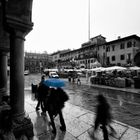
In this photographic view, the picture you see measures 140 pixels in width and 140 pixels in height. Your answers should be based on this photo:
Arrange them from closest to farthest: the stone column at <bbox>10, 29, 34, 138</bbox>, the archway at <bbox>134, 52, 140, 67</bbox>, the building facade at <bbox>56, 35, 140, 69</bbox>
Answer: the stone column at <bbox>10, 29, 34, 138</bbox>, the archway at <bbox>134, 52, 140, 67</bbox>, the building facade at <bbox>56, 35, 140, 69</bbox>

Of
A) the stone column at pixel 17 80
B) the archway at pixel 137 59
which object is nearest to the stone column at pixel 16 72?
the stone column at pixel 17 80

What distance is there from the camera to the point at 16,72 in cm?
373

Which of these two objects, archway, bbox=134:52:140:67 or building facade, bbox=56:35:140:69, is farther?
building facade, bbox=56:35:140:69

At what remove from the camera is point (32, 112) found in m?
6.12

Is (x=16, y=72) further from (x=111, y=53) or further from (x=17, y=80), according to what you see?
(x=111, y=53)

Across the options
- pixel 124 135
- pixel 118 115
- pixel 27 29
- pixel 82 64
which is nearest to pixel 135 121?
pixel 118 115

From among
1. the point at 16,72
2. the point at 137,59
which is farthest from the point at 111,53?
the point at 16,72

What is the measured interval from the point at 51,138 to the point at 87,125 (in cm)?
151

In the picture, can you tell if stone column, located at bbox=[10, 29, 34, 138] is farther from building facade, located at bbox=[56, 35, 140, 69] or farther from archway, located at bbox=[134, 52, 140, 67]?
archway, located at bbox=[134, 52, 140, 67]

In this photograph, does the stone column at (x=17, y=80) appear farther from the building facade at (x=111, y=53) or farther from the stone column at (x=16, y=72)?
the building facade at (x=111, y=53)

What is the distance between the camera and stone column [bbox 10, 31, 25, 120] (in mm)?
3706

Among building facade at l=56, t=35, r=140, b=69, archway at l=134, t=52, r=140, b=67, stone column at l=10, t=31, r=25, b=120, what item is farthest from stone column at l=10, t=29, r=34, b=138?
archway at l=134, t=52, r=140, b=67

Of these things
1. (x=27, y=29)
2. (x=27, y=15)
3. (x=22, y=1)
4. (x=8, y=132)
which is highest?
(x=22, y=1)

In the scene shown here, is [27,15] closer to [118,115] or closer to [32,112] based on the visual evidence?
[32,112]
